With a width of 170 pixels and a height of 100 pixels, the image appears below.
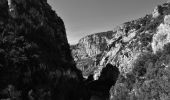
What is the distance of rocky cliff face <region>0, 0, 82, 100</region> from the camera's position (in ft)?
261

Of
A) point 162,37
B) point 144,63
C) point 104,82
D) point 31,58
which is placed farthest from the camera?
point 104,82

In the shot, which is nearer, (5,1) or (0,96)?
(0,96)

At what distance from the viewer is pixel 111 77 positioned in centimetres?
16050

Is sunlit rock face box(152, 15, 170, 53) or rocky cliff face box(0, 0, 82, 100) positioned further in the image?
sunlit rock face box(152, 15, 170, 53)

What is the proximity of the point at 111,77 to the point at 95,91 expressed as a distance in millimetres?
17506

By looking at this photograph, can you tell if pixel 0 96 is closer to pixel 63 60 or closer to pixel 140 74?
pixel 63 60

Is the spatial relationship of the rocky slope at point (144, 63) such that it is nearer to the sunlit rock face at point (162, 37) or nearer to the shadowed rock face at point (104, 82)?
the sunlit rock face at point (162, 37)

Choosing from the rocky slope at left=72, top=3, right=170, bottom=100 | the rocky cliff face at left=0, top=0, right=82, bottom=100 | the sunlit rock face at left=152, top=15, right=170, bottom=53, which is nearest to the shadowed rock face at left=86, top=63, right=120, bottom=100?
the rocky slope at left=72, top=3, right=170, bottom=100

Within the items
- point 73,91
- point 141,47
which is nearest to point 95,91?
point 141,47

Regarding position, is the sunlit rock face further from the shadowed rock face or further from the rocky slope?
the shadowed rock face

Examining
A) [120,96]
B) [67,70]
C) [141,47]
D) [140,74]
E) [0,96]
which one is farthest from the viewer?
[141,47]

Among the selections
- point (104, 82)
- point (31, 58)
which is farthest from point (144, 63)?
point (31, 58)

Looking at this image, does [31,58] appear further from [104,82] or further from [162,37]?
[104,82]

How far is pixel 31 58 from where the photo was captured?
8794cm
